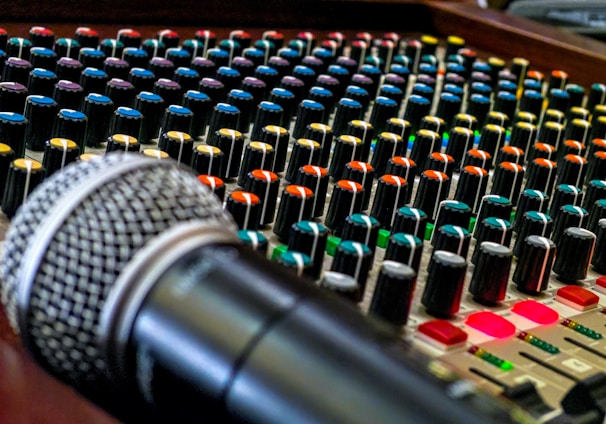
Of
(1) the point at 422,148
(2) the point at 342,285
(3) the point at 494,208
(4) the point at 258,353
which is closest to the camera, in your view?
(4) the point at 258,353

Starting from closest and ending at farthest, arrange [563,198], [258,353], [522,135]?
1. [258,353]
2. [563,198]
3. [522,135]

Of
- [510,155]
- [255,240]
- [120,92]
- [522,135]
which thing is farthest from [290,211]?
[522,135]

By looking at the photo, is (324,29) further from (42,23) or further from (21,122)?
(21,122)

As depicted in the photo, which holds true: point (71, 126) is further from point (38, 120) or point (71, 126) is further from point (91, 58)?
point (91, 58)

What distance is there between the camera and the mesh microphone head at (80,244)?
0.77 metres

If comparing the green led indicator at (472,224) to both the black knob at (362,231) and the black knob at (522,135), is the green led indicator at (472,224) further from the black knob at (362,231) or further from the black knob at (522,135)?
the black knob at (522,135)

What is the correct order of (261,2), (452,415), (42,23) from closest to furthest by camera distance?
(452,415) < (42,23) < (261,2)

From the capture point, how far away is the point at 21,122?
123cm

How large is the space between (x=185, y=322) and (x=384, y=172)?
0.77 meters

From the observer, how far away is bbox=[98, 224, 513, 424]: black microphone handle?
69 centimetres

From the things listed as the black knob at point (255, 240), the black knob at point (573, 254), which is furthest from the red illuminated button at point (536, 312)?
the black knob at point (255, 240)

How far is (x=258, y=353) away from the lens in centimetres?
73

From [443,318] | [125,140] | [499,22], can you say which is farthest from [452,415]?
[499,22]

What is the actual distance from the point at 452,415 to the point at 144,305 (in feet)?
0.74
